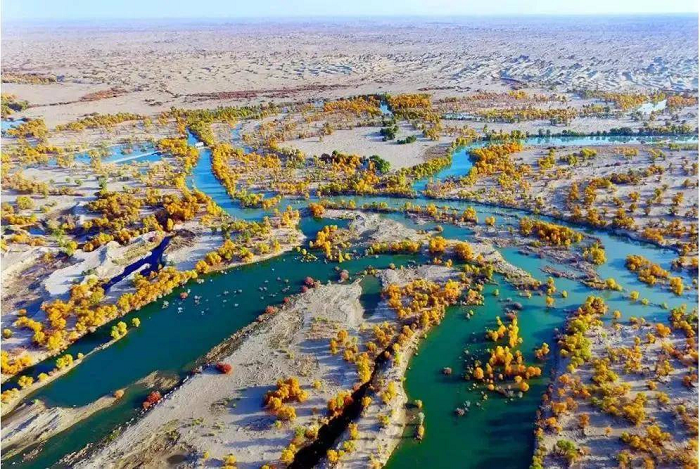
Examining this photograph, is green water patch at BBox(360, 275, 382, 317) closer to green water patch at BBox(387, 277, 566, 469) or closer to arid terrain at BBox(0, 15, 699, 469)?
arid terrain at BBox(0, 15, 699, 469)

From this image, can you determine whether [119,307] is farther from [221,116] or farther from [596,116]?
[596,116]

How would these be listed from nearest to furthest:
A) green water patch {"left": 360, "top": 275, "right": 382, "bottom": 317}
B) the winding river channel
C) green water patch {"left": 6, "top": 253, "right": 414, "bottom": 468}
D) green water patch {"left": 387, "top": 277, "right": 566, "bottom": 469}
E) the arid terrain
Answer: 1. green water patch {"left": 387, "top": 277, "right": 566, "bottom": 469}
2. the winding river channel
3. the arid terrain
4. green water patch {"left": 6, "top": 253, "right": 414, "bottom": 468}
5. green water patch {"left": 360, "top": 275, "right": 382, "bottom": 317}

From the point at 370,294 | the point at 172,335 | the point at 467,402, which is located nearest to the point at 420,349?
the point at 467,402

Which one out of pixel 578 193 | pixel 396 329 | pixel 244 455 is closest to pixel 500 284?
pixel 396 329

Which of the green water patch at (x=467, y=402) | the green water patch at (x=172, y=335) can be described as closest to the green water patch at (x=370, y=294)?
the green water patch at (x=172, y=335)

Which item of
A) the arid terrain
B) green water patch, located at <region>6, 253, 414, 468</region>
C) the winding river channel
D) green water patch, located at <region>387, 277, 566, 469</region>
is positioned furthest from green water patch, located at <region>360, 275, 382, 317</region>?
green water patch, located at <region>387, 277, 566, 469</region>

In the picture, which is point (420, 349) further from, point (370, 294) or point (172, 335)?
point (172, 335)

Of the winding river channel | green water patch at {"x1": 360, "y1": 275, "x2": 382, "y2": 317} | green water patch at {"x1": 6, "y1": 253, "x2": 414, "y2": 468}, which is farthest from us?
green water patch at {"x1": 360, "y1": 275, "x2": 382, "y2": 317}

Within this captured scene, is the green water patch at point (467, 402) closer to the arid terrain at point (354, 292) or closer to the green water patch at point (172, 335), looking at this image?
the arid terrain at point (354, 292)
